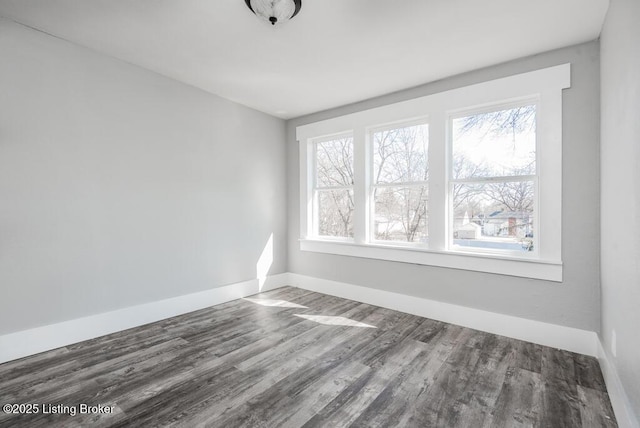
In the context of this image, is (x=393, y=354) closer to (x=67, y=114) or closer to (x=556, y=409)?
(x=556, y=409)

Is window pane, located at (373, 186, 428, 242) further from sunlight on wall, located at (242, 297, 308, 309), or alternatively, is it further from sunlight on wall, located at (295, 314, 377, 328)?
sunlight on wall, located at (242, 297, 308, 309)

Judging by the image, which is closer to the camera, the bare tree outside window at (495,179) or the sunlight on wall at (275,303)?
the bare tree outside window at (495,179)

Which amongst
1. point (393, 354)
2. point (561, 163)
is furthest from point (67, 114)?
point (561, 163)

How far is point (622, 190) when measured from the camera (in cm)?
172

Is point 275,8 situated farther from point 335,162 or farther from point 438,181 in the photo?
point 335,162

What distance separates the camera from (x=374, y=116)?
3857mm

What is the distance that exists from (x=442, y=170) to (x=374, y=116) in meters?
1.14

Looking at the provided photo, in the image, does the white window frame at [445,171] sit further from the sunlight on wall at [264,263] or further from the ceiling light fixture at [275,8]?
the ceiling light fixture at [275,8]

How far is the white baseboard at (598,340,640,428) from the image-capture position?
1.49 m

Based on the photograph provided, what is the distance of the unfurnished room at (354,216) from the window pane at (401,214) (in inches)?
1.3

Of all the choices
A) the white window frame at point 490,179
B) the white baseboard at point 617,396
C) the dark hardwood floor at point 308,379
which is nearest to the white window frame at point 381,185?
the white window frame at point 490,179

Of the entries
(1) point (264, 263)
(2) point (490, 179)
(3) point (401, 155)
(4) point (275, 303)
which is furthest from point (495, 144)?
(1) point (264, 263)

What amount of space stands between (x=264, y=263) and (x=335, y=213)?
4.26ft

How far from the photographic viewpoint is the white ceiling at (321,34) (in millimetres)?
2172
